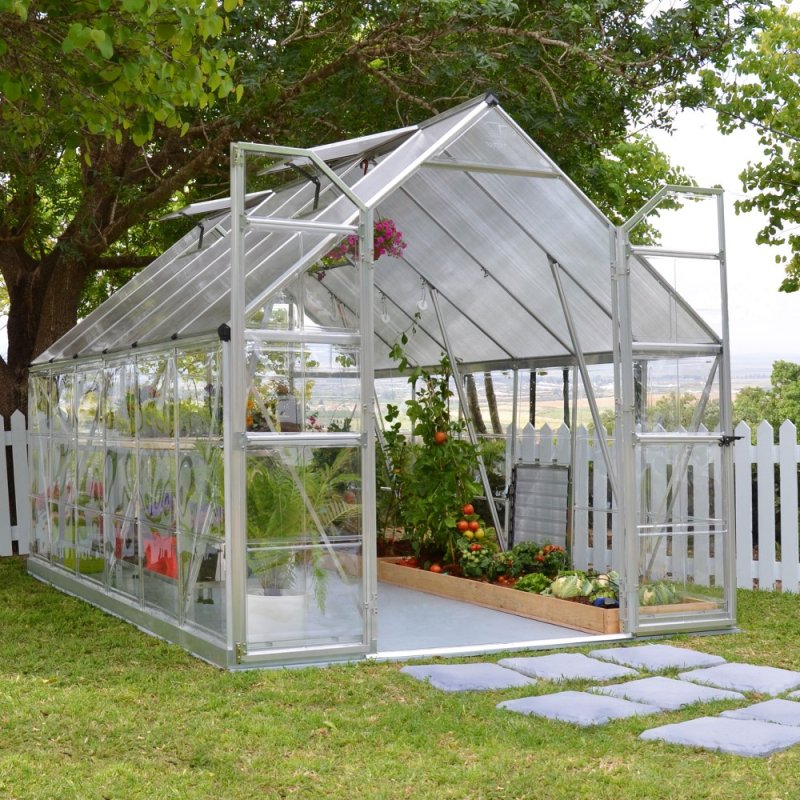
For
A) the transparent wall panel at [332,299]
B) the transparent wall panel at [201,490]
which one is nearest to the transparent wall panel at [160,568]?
the transparent wall panel at [201,490]

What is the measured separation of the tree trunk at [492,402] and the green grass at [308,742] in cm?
390

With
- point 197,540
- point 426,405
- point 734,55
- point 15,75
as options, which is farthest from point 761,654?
point 734,55

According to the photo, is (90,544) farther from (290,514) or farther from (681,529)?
(681,529)

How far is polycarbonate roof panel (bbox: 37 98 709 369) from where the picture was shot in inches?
281

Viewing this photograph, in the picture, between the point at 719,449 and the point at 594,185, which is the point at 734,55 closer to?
the point at 594,185

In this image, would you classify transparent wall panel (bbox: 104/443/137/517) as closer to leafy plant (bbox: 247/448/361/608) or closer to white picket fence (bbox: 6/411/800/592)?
leafy plant (bbox: 247/448/361/608)

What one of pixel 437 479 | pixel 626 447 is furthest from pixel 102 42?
pixel 437 479

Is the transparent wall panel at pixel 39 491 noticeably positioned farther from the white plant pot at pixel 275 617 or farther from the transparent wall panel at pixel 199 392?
the white plant pot at pixel 275 617

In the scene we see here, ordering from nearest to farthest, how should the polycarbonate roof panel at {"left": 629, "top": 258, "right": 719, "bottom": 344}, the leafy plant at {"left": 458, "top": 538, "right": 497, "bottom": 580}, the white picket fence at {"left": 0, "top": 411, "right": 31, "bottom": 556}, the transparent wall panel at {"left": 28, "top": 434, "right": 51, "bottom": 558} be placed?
the polycarbonate roof panel at {"left": 629, "top": 258, "right": 719, "bottom": 344} → the leafy plant at {"left": 458, "top": 538, "right": 497, "bottom": 580} → the transparent wall panel at {"left": 28, "top": 434, "right": 51, "bottom": 558} → the white picket fence at {"left": 0, "top": 411, "right": 31, "bottom": 556}

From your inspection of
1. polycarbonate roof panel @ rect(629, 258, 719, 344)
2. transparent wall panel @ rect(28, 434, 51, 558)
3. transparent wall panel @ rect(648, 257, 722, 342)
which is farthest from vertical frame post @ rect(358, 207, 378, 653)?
transparent wall panel @ rect(28, 434, 51, 558)

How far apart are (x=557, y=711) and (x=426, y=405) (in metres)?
5.04

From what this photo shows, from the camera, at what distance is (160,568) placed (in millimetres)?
7770

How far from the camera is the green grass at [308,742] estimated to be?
4504mm

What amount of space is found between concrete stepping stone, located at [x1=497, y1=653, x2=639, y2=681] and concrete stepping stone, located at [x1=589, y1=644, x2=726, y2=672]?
14 centimetres
